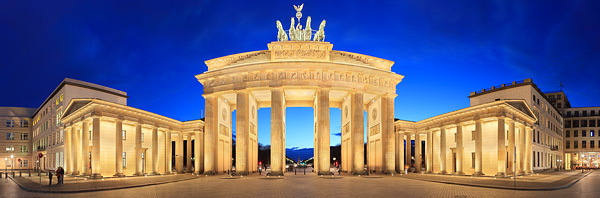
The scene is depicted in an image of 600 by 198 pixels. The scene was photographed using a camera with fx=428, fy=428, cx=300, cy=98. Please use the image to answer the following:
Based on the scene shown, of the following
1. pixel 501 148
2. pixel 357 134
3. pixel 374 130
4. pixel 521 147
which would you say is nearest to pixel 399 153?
pixel 374 130

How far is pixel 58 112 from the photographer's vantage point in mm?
63062

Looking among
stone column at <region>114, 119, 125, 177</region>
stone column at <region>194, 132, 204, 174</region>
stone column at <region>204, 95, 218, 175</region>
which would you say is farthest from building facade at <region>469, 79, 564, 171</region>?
stone column at <region>114, 119, 125, 177</region>

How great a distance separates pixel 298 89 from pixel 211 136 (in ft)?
39.5

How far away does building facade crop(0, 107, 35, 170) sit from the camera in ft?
281

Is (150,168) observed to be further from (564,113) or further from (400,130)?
(564,113)

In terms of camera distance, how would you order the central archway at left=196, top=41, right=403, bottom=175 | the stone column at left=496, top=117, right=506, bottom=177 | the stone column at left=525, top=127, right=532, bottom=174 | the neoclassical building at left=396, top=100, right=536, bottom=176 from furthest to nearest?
the stone column at left=525, top=127, right=532, bottom=174
the central archway at left=196, top=41, right=403, bottom=175
the neoclassical building at left=396, top=100, right=536, bottom=176
the stone column at left=496, top=117, right=506, bottom=177

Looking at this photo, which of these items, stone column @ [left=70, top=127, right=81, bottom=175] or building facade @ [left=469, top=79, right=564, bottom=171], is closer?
stone column @ [left=70, top=127, right=81, bottom=175]

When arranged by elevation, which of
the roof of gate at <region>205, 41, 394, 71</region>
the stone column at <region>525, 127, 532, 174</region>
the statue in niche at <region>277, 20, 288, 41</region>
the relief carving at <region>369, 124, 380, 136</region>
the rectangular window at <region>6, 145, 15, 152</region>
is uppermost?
the statue in niche at <region>277, 20, 288, 41</region>

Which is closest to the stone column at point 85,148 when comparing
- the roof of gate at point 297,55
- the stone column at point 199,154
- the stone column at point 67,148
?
the stone column at point 67,148

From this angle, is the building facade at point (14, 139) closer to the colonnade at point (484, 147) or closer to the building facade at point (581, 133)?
the colonnade at point (484, 147)

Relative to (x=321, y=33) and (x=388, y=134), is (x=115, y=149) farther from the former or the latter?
(x=388, y=134)

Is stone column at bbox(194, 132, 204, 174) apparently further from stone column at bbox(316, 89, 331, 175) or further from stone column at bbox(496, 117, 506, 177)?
stone column at bbox(496, 117, 506, 177)

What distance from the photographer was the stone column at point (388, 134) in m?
52.1

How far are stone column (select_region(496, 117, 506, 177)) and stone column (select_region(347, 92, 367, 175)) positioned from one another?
14148mm
